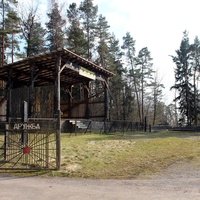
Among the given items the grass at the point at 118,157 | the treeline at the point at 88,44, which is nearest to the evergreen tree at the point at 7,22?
the treeline at the point at 88,44

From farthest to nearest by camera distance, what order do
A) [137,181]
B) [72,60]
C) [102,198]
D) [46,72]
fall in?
[46,72] → [72,60] → [137,181] → [102,198]

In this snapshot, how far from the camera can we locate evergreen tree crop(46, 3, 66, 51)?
154ft

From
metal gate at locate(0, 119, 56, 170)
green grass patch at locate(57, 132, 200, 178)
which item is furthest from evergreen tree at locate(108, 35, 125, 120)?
metal gate at locate(0, 119, 56, 170)

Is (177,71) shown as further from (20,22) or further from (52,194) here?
(52,194)

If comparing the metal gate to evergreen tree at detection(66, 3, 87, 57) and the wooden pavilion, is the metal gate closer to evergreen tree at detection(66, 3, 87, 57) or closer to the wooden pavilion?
the wooden pavilion

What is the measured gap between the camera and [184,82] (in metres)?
55.9

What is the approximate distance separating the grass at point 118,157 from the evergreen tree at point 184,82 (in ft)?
121

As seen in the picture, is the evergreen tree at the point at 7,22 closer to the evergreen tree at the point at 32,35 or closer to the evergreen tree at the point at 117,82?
the evergreen tree at the point at 32,35

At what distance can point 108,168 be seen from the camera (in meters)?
12.8

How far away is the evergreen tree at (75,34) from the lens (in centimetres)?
4662

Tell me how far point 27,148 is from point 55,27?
3615cm

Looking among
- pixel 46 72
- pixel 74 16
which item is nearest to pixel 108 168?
pixel 46 72

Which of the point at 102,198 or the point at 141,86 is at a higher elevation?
the point at 141,86

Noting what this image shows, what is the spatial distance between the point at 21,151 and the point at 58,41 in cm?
3426
